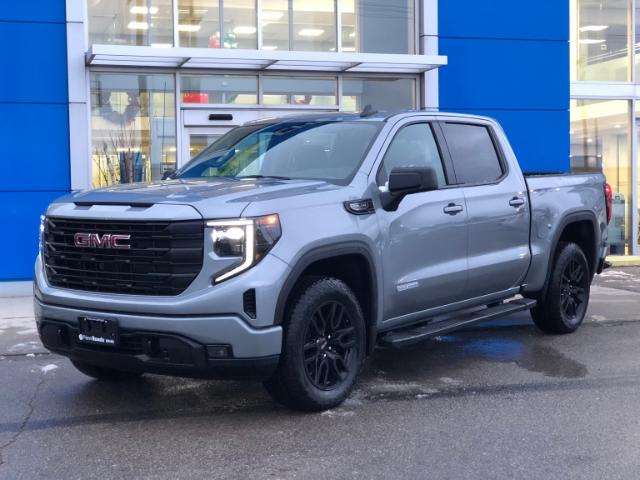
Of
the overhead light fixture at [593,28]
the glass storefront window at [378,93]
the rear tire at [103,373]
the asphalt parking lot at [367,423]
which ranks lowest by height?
the asphalt parking lot at [367,423]

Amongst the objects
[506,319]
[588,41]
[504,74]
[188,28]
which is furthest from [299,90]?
[588,41]

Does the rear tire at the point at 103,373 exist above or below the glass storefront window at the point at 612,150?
below

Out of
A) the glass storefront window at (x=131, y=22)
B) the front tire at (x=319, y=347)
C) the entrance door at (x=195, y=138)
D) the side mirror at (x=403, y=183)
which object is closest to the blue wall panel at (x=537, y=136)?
the entrance door at (x=195, y=138)

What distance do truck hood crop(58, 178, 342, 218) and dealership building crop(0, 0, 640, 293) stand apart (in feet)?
19.6

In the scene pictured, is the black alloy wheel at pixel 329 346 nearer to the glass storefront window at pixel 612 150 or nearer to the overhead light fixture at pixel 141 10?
the overhead light fixture at pixel 141 10

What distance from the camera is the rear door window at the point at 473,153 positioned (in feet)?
22.0

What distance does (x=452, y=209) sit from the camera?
247 inches

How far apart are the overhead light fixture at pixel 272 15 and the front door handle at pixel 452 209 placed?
23.4 ft

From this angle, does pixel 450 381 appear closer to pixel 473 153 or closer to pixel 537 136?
pixel 473 153

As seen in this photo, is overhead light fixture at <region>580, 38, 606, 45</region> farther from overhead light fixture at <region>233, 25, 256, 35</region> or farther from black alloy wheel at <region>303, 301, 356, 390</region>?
black alloy wheel at <region>303, 301, 356, 390</region>

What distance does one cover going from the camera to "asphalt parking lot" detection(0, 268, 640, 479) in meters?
4.43

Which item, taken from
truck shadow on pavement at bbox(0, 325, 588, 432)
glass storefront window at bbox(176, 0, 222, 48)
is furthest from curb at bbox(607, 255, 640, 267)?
glass storefront window at bbox(176, 0, 222, 48)

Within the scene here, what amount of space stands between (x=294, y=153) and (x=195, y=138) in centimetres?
626

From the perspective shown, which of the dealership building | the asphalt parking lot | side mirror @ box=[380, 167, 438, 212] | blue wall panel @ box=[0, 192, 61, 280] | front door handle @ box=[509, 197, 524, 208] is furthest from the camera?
the dealership building
